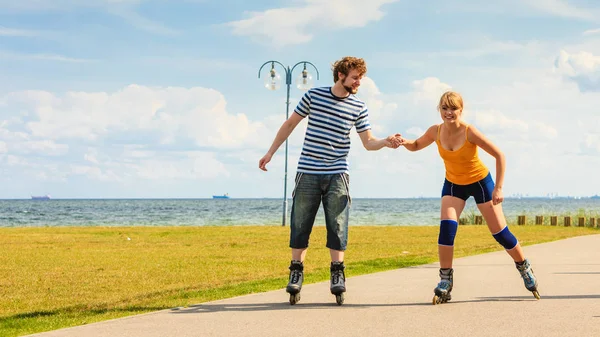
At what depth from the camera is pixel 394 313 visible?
6.19 metres

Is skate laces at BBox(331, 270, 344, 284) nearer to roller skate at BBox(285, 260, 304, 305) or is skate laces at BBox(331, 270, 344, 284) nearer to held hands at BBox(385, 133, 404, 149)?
roller skate at BBox(285, 260, 304, 305)

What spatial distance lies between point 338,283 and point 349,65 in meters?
1.88

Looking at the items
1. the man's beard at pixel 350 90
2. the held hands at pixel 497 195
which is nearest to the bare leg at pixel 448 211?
the held hands at pixel 497 195

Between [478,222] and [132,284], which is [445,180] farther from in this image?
[478,222]

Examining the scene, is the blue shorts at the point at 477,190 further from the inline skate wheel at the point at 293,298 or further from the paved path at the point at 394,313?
the inline skate wheel at the point at 293,298

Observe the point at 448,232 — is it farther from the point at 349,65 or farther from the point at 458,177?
the point at 349,65

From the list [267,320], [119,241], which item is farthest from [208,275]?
[119,241]

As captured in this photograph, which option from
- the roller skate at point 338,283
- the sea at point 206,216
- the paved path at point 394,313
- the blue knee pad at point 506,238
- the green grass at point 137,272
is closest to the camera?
the paved path at point 394,313

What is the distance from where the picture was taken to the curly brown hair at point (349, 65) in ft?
21.7

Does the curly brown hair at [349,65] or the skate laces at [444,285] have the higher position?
the curly brown hair at [349,65]

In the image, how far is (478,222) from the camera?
35.7 meters

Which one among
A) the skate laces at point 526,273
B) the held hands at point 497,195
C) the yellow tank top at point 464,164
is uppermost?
the yellow tank top at point 464,164

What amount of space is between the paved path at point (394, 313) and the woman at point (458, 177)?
17.8 inches

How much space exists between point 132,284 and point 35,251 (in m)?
7.30
